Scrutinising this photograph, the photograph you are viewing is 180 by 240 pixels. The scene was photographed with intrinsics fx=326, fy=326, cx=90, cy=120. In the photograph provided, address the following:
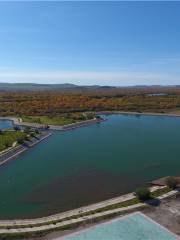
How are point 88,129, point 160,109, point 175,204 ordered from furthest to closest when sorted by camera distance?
1. point 160,109
2. point 88,129
3. point 175,204

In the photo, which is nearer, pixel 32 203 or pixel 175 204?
pixel 175 204

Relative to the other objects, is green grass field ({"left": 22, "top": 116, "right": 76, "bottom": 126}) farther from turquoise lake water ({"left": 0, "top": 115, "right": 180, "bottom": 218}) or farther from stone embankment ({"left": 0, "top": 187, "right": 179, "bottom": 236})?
stone embankment ({"left": 0, "top": 187, "right": 179, "bottom": 236})

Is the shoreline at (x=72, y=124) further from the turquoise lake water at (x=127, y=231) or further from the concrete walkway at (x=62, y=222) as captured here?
the turquoise lake water at (x=127, y=231)

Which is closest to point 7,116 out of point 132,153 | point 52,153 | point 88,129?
point 88,129

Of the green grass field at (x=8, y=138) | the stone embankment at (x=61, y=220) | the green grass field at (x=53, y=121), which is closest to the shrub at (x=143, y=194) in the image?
the stone embankment at (x=61, y=220)

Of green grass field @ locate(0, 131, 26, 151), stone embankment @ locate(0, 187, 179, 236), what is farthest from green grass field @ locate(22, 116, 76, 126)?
stone embankment @ locate(0, 187, 179, 236)

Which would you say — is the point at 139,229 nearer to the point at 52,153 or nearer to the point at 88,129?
the point at 52,153

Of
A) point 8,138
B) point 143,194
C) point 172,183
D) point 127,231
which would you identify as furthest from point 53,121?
point 127,231
